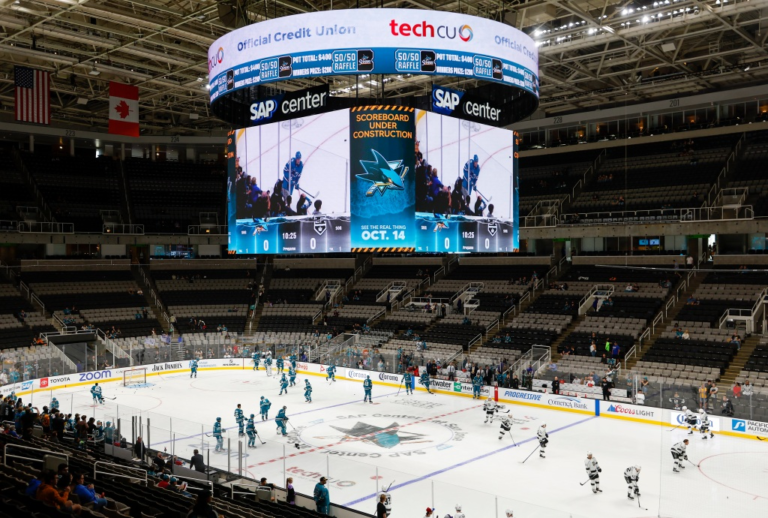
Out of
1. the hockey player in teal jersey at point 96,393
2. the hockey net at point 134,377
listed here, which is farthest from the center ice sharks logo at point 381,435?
the hockey net at point 134,377

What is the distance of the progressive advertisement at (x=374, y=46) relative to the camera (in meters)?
18.7

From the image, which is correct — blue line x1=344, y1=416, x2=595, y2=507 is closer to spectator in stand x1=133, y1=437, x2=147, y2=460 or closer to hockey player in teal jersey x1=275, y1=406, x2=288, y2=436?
spectator in stand x1=133, y1=437, x2=147, y2=460

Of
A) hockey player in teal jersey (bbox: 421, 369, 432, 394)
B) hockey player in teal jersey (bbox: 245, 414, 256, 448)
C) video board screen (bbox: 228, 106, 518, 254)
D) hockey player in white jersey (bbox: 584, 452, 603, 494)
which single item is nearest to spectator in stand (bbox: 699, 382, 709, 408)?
hockey player in white jersey (bbox: 584, 452, 603, 494)

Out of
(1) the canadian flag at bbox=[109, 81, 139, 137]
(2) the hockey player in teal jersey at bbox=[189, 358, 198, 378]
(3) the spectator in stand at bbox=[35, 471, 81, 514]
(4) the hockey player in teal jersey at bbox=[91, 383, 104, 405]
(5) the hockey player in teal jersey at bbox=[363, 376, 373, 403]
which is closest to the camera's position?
(3) the spectator in stand at bbox=[35, 471, 81, 514]

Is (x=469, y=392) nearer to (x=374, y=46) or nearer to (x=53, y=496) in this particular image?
(x=374, y=46)

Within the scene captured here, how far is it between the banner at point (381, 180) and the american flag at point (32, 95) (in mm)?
17293

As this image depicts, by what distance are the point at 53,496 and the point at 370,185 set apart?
37.9ft

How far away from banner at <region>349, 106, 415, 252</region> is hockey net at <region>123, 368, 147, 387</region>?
74.9 ft

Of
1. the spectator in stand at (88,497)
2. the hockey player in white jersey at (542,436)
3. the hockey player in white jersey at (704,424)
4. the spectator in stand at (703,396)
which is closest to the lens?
the spectator in stand at (88,497)

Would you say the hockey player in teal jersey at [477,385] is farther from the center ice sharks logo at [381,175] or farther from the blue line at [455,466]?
the center ice sharks logo at [381,175]

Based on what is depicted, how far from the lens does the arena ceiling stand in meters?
27.1

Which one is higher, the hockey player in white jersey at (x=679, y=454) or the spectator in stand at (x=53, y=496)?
the spectator in stand at (x=53, y=496)

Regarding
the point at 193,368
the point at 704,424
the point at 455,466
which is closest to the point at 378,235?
the point at 455,466

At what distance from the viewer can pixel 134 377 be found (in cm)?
3762
